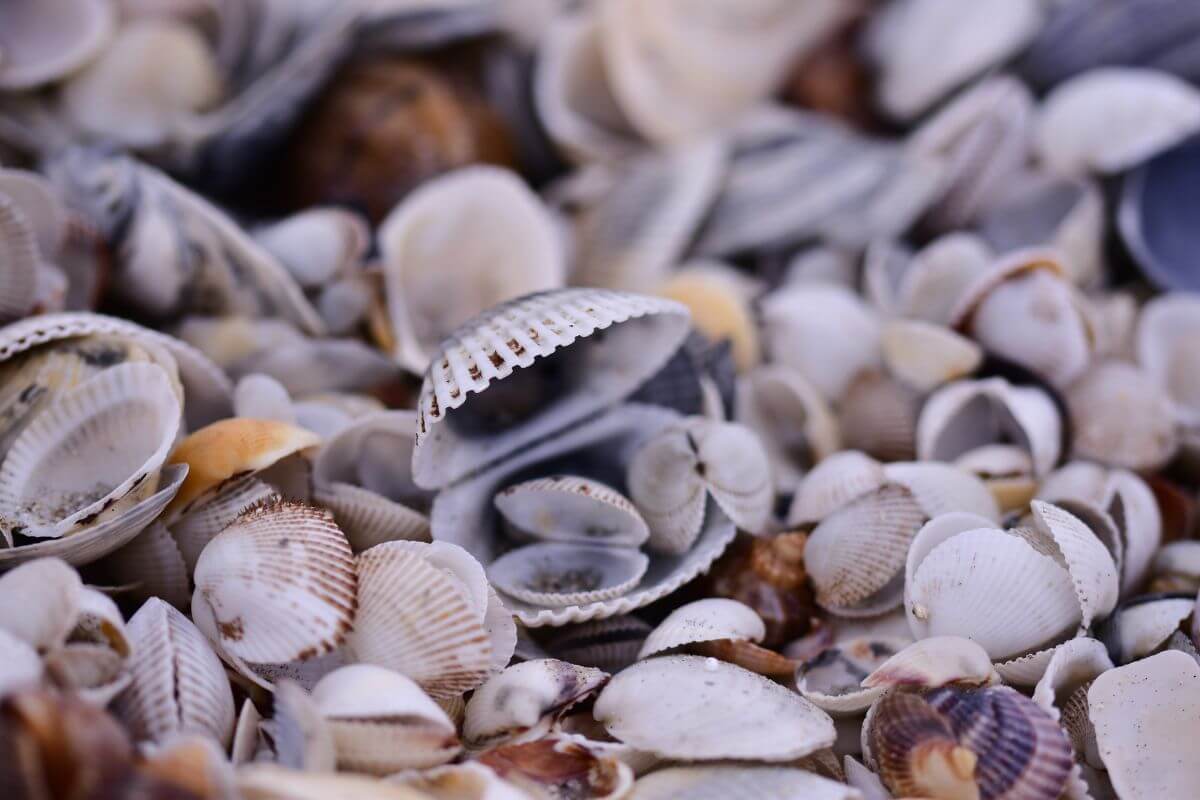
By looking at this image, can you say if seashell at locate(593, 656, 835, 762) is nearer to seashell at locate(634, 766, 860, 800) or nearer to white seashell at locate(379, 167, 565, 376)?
seashell at locate(634, 766, 860, 800)

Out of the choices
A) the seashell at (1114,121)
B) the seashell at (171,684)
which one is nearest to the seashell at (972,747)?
the seashell at (171,684)

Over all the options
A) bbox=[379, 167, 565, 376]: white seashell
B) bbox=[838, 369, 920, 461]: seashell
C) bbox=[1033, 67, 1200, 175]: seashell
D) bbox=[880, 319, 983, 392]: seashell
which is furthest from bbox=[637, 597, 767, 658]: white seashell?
bbox=[1033, 67, 1200, 175]: seashell

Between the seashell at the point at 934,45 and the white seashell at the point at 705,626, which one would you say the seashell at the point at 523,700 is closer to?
the white seashell at the point at 705,626

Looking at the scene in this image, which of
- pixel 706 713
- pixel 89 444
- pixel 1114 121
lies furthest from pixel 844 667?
pixel 1114 121

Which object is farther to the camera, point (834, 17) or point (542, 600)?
point (834, 17)

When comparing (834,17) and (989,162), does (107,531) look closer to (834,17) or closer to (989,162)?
(989,162)

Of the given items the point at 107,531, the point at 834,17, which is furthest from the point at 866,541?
the point at 834,17
